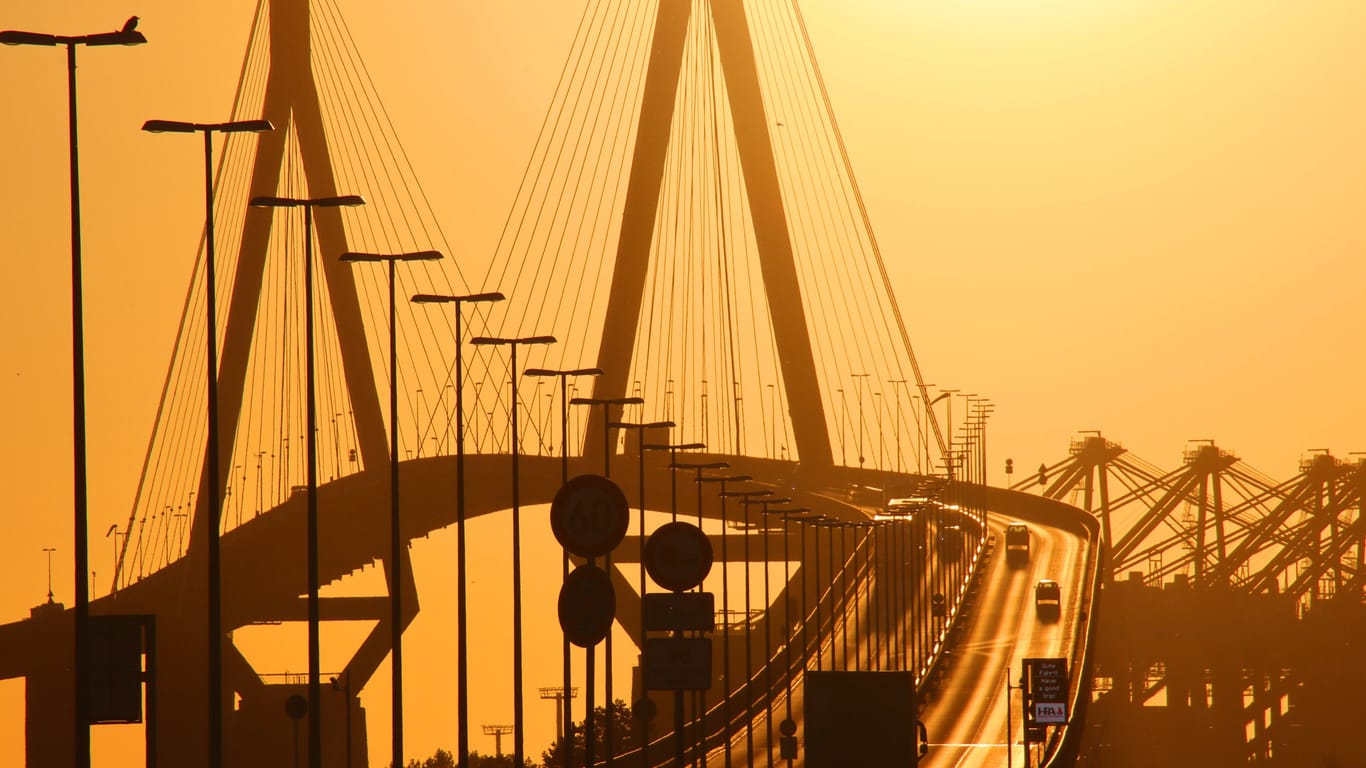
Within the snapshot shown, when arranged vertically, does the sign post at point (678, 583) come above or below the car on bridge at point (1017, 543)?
above

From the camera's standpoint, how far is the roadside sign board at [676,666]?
103 feet

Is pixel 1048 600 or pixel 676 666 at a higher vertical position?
pixel 676 666

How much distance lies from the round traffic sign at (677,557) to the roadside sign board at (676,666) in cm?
77

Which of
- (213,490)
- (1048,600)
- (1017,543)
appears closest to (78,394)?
(213,490)

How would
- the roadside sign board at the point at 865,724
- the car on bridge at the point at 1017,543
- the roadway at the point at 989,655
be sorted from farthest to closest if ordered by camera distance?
the car on bridge at the point at 1017,543 → the roadway at the point at 989,655 → the roadside sign board at the point at 865,724

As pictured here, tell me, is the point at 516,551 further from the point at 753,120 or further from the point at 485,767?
the point at 485,767

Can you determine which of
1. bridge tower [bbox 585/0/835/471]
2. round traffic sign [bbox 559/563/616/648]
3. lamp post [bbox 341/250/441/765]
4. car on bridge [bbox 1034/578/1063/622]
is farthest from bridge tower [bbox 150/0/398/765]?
round traffic sign [bbox 559/563/616/648]

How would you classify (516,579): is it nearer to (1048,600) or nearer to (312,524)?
(312,524)

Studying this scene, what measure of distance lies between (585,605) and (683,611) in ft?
27.9

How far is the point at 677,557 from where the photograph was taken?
103 ft

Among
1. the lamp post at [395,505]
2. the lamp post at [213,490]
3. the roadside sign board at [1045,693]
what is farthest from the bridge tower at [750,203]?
the lamp post at [213,490]

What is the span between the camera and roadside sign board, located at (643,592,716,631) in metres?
33.5

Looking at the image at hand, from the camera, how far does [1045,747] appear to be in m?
68.9

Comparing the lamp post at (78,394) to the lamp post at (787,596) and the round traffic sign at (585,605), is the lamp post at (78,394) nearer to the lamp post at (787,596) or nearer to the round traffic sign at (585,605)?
the round traffic sign at (585,605)
